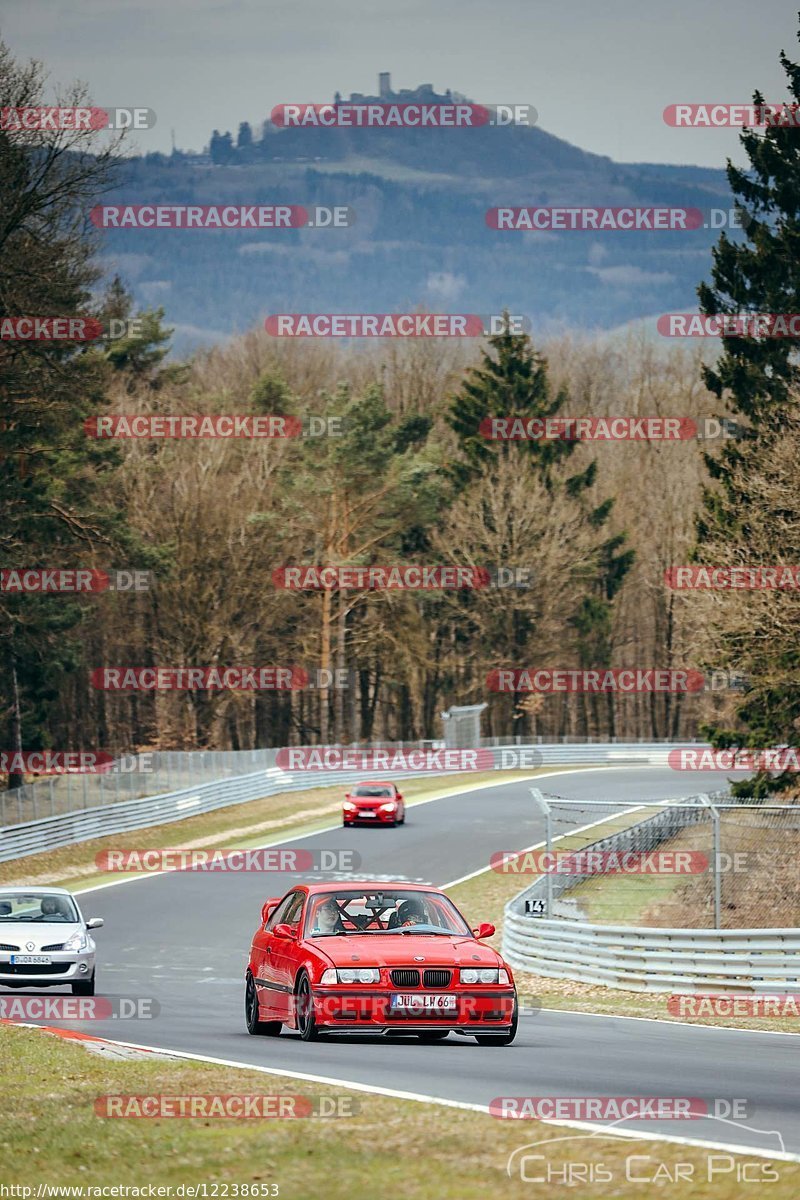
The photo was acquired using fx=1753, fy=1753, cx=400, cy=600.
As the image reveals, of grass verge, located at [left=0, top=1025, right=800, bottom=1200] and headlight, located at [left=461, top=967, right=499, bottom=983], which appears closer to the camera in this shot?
grass verge, located at [left=0, top=1025, right=800, bottom=1200]

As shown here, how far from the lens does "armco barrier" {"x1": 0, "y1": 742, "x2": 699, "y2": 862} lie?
43.8 m

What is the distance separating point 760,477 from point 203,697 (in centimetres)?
4613

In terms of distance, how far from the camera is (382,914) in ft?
49.3

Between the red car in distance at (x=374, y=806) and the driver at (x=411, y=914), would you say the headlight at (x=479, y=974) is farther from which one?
the red car in distance at (x=374, y=806)

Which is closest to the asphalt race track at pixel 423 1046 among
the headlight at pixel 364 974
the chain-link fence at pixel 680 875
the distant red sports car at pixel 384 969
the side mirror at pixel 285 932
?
the distant red sports car at pixel 384 969

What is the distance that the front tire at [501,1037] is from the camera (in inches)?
555

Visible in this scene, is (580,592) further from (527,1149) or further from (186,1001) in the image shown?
(527,1149)

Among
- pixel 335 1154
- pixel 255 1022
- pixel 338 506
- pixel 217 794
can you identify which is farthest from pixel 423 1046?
pixel 338 506

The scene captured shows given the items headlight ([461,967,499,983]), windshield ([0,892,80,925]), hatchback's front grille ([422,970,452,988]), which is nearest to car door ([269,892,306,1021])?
hatchback's front grille ([422,970,452,988])

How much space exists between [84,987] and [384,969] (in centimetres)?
860

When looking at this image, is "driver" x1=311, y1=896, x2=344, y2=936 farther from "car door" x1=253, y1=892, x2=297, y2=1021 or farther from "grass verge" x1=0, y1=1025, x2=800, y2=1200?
"grass verge" x1=0, y1=1025, x2=800, y2=1200

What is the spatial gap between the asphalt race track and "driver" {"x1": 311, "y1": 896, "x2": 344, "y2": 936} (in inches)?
35.5

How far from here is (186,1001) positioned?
21609mm

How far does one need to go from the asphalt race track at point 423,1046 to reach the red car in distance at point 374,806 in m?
10.1
